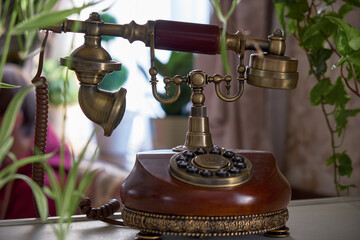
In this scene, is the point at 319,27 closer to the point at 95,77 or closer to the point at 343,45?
the point at 343,45

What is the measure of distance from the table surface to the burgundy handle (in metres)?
0.27

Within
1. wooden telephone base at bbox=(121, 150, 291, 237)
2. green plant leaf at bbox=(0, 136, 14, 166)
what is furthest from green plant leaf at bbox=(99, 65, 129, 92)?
green plant leaf at bbox=(0, 136, 14, 166)

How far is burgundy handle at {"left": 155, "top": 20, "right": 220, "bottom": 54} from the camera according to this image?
0.73 meters

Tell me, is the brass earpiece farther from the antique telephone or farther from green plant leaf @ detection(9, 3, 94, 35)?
green plant leaf @ detection(9, 3, 94, 35)

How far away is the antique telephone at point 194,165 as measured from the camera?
639 millimetres

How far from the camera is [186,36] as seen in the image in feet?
2.43

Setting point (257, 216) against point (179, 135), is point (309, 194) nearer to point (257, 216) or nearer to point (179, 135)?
point (179, 135)

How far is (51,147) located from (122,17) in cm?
98

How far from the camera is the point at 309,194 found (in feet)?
6.35

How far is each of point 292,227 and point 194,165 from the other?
0.71ft

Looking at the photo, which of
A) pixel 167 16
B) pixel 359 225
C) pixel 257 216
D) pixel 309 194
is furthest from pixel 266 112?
pixel 257 216

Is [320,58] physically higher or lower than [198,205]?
higher

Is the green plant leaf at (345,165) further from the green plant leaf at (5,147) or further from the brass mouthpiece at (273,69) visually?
the green plant leaf at (5,147)

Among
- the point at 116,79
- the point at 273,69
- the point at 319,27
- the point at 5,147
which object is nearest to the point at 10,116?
the point at 5,147
